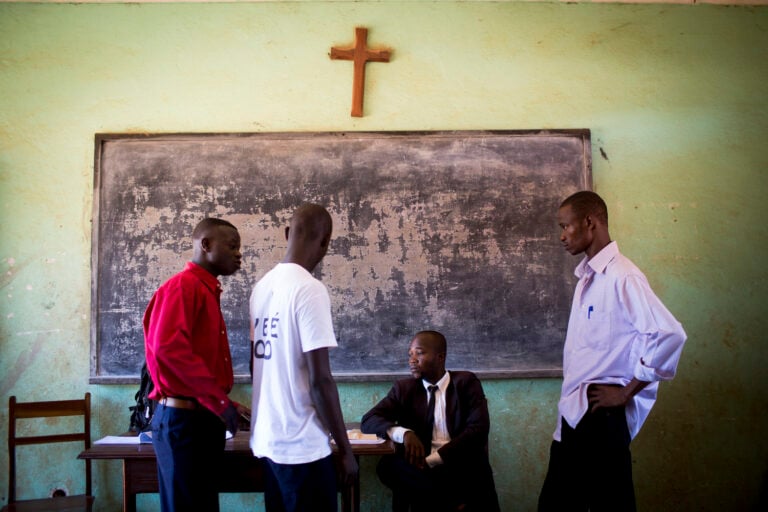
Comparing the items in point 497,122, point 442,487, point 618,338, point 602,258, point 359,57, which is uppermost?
point 359,57

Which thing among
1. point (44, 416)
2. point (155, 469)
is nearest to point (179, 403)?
point (155, 469)

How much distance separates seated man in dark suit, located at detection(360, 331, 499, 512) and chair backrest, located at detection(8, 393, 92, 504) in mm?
1430

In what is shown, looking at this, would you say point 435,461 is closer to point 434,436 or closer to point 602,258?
point 434,436

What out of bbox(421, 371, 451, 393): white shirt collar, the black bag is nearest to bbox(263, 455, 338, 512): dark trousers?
the black bag

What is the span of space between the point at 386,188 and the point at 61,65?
193cm

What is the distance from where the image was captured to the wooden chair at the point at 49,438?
10.4 ft

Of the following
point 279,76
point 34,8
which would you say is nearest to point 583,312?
→ point 279,76

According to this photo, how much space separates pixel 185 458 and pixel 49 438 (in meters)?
1.56

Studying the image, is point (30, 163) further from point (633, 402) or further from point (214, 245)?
point (633, 402)

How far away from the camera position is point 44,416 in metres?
3.42

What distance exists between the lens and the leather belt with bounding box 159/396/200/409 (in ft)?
7.32

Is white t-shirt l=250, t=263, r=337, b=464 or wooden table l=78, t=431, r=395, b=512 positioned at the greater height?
white t-shirt l=250, t=263, r=337, b=464

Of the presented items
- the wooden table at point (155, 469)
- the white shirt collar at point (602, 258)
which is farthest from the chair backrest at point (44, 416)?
the white shirt collar at point (602, 258)

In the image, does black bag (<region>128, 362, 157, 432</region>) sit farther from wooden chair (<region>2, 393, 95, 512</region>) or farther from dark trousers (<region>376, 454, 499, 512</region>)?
dark trousers (<region>376, 454, 499, 512</region>)
